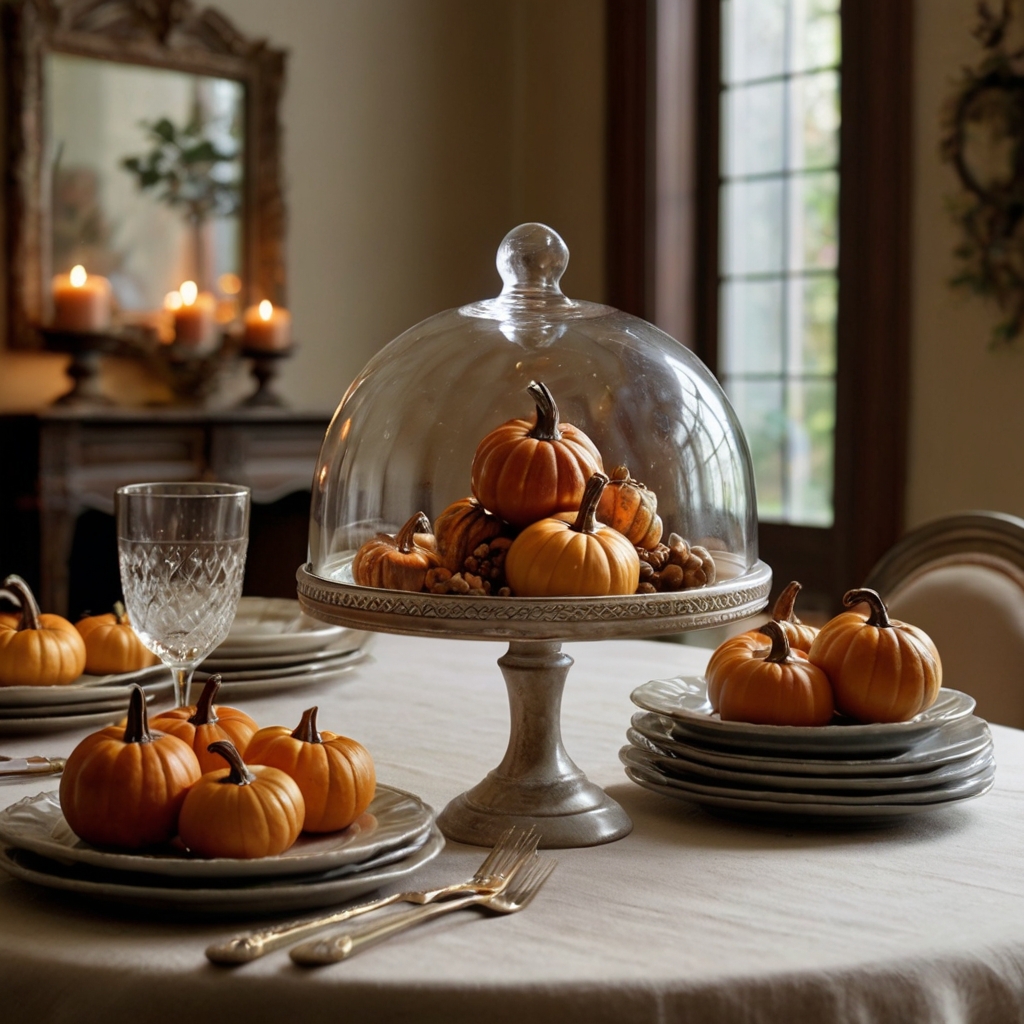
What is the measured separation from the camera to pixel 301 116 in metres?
4.14

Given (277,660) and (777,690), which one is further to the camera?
(277,660)

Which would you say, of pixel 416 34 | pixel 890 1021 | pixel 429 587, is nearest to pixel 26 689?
pixel 429 587

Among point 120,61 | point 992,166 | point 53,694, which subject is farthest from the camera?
point 120,61

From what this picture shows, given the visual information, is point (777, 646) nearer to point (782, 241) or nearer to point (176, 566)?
point (176, 566)

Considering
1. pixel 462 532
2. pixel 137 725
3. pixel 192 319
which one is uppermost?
pixel 192 319

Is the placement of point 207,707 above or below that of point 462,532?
below

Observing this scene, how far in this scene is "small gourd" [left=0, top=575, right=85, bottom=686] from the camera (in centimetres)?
125

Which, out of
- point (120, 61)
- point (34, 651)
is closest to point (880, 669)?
point (34, 651)

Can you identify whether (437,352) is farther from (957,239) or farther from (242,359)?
(242,359)

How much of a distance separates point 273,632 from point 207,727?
0.63 meters

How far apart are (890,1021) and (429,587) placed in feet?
1.36

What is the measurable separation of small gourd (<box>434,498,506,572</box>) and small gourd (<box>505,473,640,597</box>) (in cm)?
3

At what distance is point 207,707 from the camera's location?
0.93 meters

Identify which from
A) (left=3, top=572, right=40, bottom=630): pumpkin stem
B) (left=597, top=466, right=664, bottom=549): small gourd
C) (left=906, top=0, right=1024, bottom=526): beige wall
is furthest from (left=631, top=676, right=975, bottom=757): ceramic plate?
(left=906, top=0, right=1024, bottom=526): beige wall
